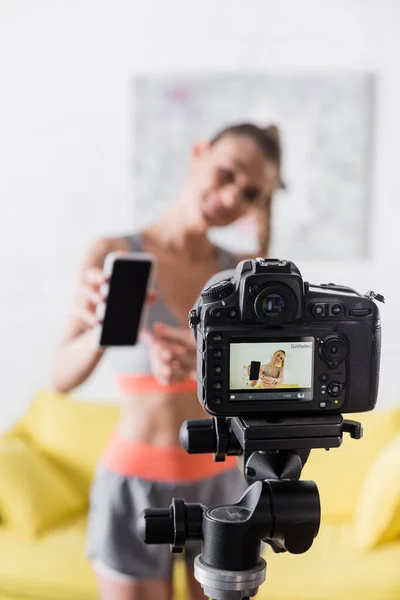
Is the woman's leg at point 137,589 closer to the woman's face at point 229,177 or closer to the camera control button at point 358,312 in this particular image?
the woman's face at point 229,177

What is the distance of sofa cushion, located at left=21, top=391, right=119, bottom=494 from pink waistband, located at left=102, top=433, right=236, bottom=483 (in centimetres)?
108

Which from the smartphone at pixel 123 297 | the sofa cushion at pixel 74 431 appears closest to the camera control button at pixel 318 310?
the smartphone at pixel 123 297

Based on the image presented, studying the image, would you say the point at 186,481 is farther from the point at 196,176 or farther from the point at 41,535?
the point at 41,535

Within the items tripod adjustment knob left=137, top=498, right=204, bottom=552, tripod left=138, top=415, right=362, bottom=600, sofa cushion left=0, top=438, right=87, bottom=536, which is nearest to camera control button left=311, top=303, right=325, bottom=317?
tripod left=138, top=415, right=362, bottom=600

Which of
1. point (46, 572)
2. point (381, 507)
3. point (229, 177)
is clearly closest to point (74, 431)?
point (46, 572)

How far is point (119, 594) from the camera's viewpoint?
4.88 ft

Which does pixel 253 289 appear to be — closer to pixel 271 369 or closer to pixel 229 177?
pixel 271 369

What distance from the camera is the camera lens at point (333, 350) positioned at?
73cm

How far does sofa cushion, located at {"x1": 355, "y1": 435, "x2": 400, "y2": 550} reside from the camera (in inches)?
83.2

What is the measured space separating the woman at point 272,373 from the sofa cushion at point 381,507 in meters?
1.53

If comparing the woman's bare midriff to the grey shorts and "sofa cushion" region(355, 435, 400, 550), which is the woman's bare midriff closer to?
the grey shorts

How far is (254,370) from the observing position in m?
0.72

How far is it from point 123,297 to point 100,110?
1.47m

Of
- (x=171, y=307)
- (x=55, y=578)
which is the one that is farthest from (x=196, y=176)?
(x=55, y=578)
